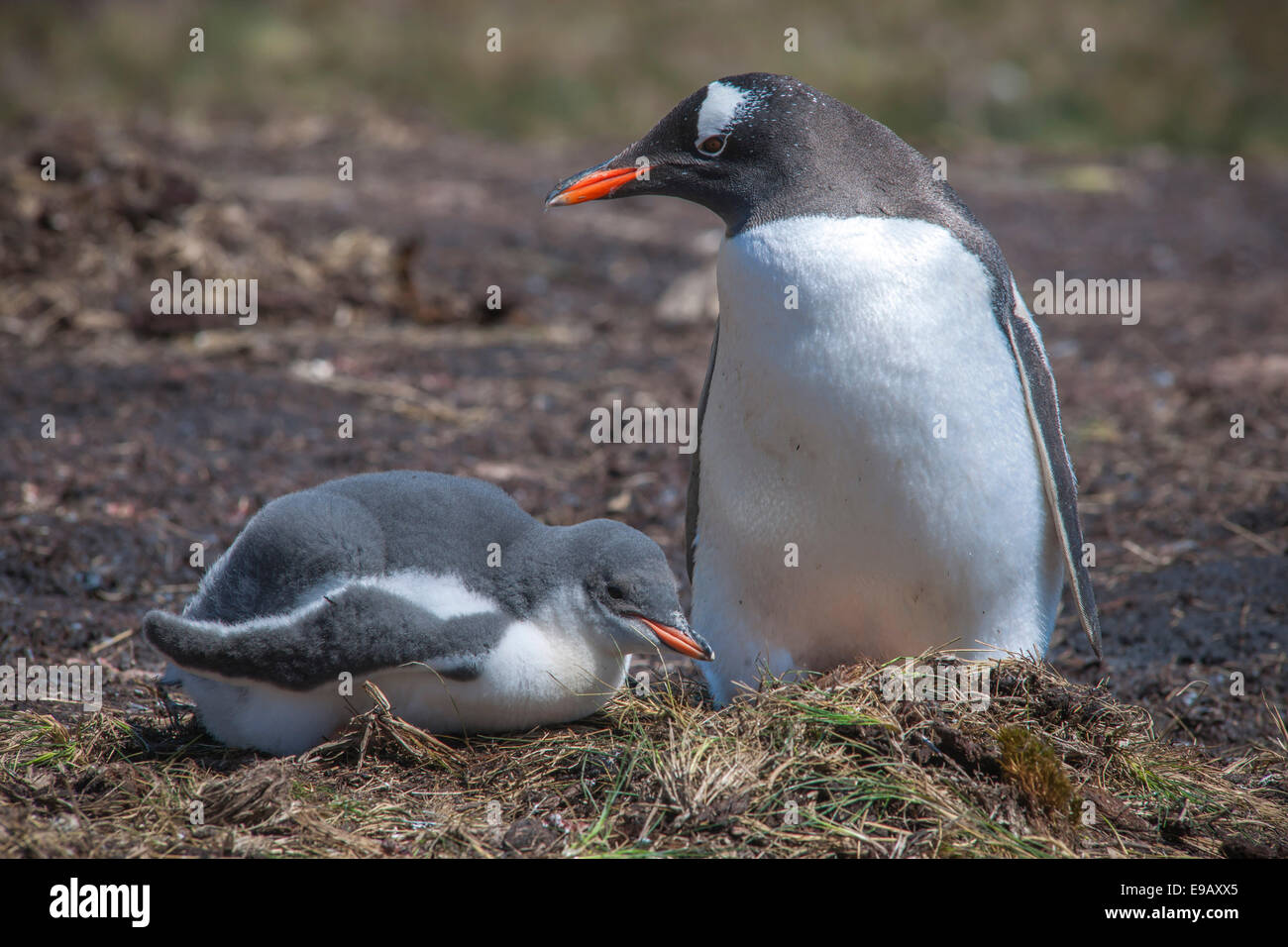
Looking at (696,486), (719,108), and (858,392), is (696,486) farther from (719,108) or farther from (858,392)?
(719,108)

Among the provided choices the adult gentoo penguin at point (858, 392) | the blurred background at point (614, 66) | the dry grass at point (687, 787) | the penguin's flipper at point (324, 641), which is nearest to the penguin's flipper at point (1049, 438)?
the adult gentoo penguin at point (858, 392)

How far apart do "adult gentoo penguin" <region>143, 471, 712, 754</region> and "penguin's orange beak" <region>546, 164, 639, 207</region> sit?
846mm

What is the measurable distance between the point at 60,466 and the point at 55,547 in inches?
37.2

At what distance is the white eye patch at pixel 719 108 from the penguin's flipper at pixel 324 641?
4.72ft

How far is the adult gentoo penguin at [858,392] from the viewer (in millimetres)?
3160

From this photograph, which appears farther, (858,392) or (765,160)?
(765,160)

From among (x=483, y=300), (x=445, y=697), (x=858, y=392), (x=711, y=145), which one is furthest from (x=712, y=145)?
(x=483, y=300)

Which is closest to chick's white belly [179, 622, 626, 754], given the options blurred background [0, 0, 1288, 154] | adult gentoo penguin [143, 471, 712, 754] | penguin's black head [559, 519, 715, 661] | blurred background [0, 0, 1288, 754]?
adult gentoo penguin [143, 471, 712, 754]

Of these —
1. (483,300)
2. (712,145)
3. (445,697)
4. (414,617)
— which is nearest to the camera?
(414,617)

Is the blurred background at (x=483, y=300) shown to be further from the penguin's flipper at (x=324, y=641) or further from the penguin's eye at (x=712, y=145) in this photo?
the penguin's eye at (x=712, y=145)

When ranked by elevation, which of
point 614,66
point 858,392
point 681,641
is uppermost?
point 614,66

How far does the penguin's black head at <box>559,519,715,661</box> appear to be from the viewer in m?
3.00

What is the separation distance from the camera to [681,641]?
297 cm

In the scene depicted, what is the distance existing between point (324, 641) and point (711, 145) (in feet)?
5.33
